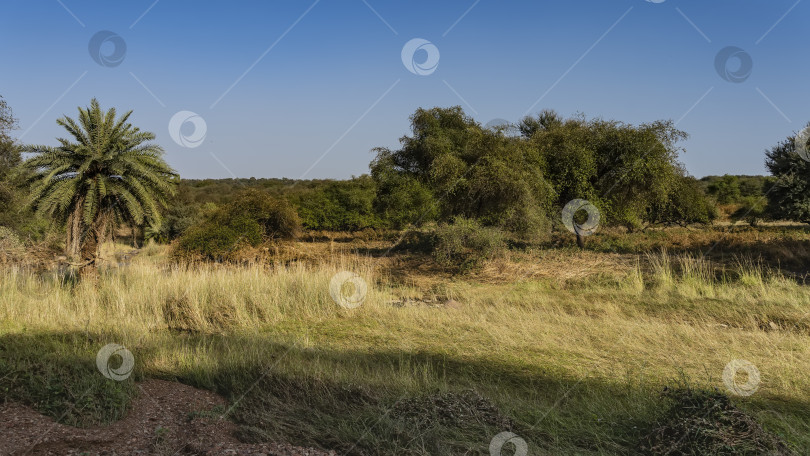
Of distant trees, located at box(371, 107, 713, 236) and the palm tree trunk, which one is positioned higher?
distant trees, located at box(371, 107, 713, 236)

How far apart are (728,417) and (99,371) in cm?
572

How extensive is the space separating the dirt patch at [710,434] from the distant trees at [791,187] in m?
21.7

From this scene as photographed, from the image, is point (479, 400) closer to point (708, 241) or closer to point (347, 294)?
point (347, 294)

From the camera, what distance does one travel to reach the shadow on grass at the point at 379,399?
3.76 metres

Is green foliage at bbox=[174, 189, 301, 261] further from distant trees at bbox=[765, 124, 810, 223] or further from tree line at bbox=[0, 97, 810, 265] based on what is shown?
distant trees at bbox=[765, 124, 810, 223]

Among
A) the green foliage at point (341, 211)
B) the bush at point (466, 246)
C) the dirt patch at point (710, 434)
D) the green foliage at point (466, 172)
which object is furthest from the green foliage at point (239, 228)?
the dirt patch at point (710, 434)

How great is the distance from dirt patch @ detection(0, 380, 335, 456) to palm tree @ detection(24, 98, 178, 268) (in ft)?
18.6

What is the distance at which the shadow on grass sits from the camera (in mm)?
3760

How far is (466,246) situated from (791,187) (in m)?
16.2

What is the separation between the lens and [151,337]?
7.05m

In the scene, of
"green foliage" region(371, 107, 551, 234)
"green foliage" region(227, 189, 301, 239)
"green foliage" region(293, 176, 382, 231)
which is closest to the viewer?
"green foliage" region(371, 107, 551, 234)

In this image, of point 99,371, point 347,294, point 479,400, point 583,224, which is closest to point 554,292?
point 347,294

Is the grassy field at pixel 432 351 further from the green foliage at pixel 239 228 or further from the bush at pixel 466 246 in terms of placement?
the green foliage at pixel 239 228

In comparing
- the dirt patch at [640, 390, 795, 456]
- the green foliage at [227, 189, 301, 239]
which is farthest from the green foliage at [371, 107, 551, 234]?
the dirt patch at [640, 390, 795, 456]
